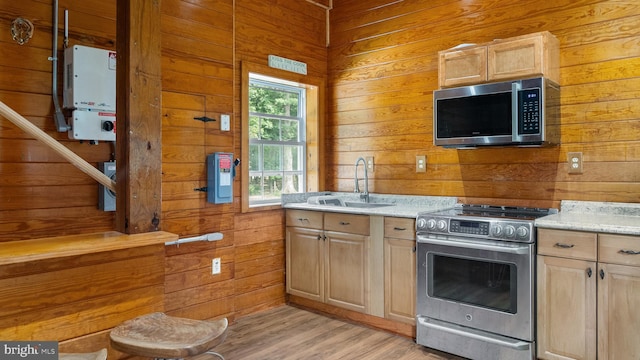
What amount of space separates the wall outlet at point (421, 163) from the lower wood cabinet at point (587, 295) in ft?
4.14

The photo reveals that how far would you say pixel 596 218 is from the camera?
8.82 ft

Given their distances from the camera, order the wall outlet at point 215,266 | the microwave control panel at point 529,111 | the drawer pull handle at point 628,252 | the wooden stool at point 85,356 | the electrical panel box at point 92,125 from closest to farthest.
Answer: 1. the wooden stool at point 85,356
2. the drawer pull handle at point 628,252
3. the electrical panel box at point 92,125
4. the microwave control panel at point 529,111
5. the wall outlet at point 215,266

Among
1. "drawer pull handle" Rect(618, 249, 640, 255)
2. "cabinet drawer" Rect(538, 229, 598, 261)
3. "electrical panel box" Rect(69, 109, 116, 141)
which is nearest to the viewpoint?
"drawer pull handle" Rect(618, 249, 640, 255)

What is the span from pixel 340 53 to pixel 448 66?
1445mm

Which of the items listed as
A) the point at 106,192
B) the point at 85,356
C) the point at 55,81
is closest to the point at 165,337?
the point at 85,356

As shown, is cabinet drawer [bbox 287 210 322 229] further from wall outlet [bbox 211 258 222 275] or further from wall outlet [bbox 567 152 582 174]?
wall outlet [bbox 567 152 582 174]

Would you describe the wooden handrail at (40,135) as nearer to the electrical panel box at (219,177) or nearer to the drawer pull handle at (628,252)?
the electrical panel box at (219,177)

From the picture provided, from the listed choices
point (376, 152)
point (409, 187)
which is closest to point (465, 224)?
point (409, 187)

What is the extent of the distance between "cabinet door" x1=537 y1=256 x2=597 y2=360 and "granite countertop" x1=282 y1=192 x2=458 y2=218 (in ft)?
3.02

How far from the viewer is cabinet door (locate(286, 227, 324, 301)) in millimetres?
3701

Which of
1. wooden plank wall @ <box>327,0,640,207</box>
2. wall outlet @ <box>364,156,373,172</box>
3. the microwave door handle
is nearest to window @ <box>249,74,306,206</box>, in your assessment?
wooden plank wall @ <box>327,0,640,207</box>

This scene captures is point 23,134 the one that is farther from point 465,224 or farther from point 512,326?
point 512,326

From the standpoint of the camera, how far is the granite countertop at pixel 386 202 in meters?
3.32

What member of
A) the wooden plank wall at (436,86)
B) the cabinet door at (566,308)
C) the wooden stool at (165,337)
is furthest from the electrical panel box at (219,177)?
the cabinet door at (566,308)
